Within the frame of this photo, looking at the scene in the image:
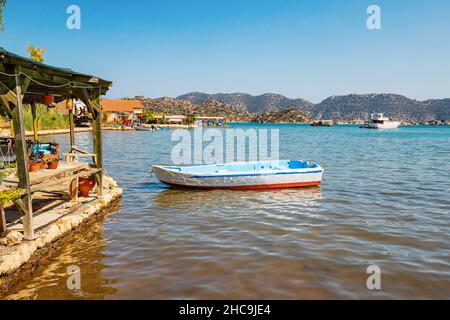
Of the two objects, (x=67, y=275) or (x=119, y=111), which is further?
(x=119, y=111)

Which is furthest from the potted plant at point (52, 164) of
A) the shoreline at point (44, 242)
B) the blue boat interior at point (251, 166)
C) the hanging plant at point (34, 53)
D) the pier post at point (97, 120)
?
the hanging plant at point (34, 53)

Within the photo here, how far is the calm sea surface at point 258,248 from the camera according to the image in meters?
7.37

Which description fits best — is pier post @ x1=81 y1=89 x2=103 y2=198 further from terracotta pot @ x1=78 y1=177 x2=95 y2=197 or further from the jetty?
terracotta pot @ x1=78 y1=177 x2=95 y2=197

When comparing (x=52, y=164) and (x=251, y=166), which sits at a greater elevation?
(x=52, y=164)

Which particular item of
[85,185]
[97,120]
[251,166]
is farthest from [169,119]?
[85,185]

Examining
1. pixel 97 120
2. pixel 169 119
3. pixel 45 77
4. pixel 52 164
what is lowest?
pixel 52 164

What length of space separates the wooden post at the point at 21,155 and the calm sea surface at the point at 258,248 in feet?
3.53

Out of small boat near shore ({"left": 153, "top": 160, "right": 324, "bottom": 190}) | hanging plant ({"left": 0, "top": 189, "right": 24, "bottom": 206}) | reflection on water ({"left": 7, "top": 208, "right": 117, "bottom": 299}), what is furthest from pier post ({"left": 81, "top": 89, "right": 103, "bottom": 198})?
hanging plant ({"left": 0, "top": 189, "right": 24, "bottom": 206})

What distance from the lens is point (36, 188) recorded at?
28.1 feet

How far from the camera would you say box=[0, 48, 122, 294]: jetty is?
7.57m

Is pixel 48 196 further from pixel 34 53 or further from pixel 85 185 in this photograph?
pixel 34 53

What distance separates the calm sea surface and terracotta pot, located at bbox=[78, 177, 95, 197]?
1285 mm

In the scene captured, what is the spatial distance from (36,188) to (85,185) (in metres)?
4.54

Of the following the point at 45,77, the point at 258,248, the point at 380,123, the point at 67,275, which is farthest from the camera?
the point at 380,123
